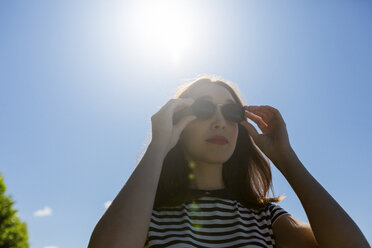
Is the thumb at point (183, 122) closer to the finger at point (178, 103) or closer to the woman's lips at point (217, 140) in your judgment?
the finger at point (178, 103)

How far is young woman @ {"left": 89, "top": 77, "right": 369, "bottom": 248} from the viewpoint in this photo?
89.0 inches

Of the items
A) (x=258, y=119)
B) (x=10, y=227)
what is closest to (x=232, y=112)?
(x=258, y=119)

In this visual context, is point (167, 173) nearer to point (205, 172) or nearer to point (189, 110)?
point (205, 172)

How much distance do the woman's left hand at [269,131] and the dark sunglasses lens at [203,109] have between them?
21.5 inches

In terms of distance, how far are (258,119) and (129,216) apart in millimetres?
2255

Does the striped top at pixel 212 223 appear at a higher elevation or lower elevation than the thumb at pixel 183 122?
lower

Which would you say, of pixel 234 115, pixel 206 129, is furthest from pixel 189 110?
pixel 234 115

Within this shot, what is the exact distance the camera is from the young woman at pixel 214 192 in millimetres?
2262

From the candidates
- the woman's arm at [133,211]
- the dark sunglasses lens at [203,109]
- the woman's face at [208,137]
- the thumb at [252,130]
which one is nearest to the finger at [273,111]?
the thumb at [252,130]

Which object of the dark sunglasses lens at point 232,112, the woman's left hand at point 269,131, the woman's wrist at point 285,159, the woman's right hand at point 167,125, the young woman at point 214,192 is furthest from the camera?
the dark sunglasses lens at point 232,112

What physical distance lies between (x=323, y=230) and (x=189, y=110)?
191 cm

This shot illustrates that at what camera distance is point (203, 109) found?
3.32 metres

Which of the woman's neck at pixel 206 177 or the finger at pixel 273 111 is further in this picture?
the finger at pixel 273 111

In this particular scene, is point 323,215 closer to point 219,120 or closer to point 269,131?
point 269,131
